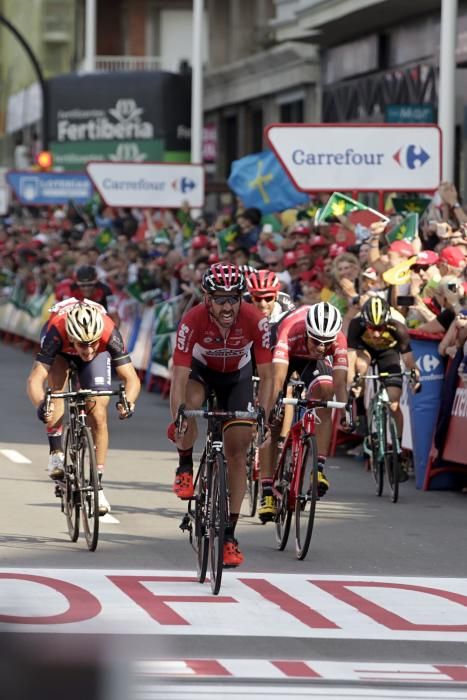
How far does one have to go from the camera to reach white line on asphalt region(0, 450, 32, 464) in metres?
15.5

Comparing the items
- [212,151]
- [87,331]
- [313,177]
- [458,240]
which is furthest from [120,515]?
[212,151]

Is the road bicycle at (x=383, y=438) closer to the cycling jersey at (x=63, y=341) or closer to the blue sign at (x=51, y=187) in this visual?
the cycling jersey at (x=63, y=341)

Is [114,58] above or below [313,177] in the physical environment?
above

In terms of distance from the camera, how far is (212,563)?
8719mm

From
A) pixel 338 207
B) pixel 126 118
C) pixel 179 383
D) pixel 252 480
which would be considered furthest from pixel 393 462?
pixel 126 118

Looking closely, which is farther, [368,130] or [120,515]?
[368,130]

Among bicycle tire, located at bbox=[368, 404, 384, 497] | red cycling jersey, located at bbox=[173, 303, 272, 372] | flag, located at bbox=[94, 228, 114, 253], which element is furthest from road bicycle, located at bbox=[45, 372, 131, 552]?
flag, located at bbox=[94, 228, 114, 253]

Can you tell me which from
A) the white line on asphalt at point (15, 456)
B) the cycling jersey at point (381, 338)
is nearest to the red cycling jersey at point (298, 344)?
the cycling jersey at point (381, 338)

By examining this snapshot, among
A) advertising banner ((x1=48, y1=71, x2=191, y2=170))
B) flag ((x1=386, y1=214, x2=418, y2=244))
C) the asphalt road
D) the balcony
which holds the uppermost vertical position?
the balcony

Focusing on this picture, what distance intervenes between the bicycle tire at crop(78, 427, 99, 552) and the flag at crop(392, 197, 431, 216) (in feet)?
33.5

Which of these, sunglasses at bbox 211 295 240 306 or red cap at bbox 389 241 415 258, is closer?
sunglasses at bbox 211 295 240 306

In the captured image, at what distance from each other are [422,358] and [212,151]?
34451mm

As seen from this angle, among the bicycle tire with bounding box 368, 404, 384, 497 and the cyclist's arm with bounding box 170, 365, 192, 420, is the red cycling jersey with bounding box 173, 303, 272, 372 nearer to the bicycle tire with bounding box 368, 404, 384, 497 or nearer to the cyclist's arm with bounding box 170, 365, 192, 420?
the cyclist's arm with bounding box 170, 365, 192, 420

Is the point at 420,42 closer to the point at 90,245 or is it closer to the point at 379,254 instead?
the point at 90,245
